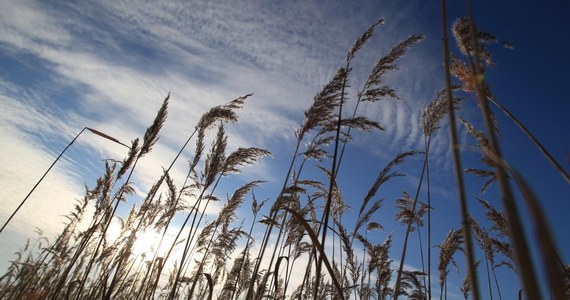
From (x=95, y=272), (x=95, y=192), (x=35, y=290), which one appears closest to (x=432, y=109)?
(x=95, y=192)

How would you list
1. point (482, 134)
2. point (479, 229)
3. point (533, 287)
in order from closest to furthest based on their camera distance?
point (533, 287), point (482, 134), point (479, 229)

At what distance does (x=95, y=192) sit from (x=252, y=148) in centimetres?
415

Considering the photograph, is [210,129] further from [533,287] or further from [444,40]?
[533,287]

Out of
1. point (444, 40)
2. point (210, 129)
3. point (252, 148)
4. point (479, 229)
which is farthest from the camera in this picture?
point (479, 229)

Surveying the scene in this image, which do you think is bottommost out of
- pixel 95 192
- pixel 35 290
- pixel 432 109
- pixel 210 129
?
pixel 35 290

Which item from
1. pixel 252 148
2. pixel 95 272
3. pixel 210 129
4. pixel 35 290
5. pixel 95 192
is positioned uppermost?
pixel 210 129

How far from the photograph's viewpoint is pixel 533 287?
26.2 inches

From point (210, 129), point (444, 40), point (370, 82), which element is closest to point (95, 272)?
point (210, 129)

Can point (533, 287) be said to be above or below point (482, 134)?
below

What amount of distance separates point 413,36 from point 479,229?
5.29 m

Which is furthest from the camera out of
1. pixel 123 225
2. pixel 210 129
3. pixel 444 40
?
pixel 123 225

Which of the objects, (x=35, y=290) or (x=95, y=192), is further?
(x=95, y=192)

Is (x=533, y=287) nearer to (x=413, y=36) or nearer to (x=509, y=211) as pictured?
(x=509, y=211)

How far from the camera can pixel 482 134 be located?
12.3 ft
